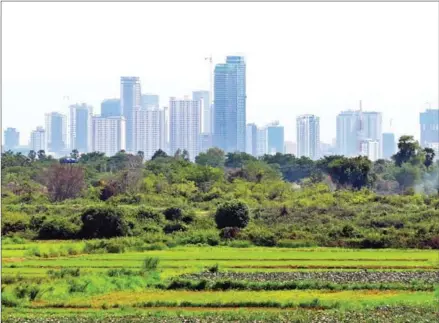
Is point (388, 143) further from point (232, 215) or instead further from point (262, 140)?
point (232, 215)

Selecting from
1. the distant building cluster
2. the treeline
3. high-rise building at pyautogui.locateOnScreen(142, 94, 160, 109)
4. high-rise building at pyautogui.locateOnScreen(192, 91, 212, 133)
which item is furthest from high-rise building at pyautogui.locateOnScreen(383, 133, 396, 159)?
the treeline

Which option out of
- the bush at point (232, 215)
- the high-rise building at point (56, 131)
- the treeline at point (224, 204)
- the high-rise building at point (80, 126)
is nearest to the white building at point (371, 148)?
the high-rise building at point (80, 126)

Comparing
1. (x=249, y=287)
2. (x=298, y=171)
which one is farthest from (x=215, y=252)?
(x=298, y=171)

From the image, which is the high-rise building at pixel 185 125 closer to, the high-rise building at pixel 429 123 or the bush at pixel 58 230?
the high-rise building at pixel 429 123

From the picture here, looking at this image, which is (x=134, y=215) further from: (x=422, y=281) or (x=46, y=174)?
(x=46, y=174)

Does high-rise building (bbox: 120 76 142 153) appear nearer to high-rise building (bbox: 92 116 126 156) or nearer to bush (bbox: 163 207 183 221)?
high-rise building (bbox: 92 116 126 156)

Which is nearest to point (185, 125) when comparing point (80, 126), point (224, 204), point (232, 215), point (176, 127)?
point (176, 127)

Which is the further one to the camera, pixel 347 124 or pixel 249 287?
pixel 347 124
